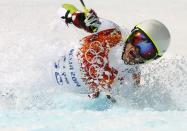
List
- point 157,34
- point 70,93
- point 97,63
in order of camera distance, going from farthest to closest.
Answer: point 70,93
point 97,63
point 157,34

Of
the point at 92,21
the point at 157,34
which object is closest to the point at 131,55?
the point at 157,34

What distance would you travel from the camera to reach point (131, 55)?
5258mm

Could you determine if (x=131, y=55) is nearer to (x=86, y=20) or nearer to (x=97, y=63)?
(x=97, y=63)

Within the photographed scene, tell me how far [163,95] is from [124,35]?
0.63 metres

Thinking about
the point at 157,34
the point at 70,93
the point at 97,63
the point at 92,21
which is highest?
the point at 92,21

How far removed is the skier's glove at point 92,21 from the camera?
5371mm

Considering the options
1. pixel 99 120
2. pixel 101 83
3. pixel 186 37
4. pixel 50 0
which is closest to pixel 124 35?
pixel 101 83

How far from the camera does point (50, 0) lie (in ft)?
32.0

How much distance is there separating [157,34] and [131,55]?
11.1 inches

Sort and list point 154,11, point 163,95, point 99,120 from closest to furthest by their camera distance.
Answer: point 99,120 → point 163,95 → point 154,11

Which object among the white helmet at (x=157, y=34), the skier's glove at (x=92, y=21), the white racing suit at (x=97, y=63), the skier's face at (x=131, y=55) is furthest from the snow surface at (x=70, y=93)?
the white helmet at (x=157, y=34)

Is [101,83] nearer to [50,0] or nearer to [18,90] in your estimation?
[18,90]

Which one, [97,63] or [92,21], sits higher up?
[92,21]

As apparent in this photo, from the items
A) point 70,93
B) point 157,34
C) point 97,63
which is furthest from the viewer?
point 70,93
